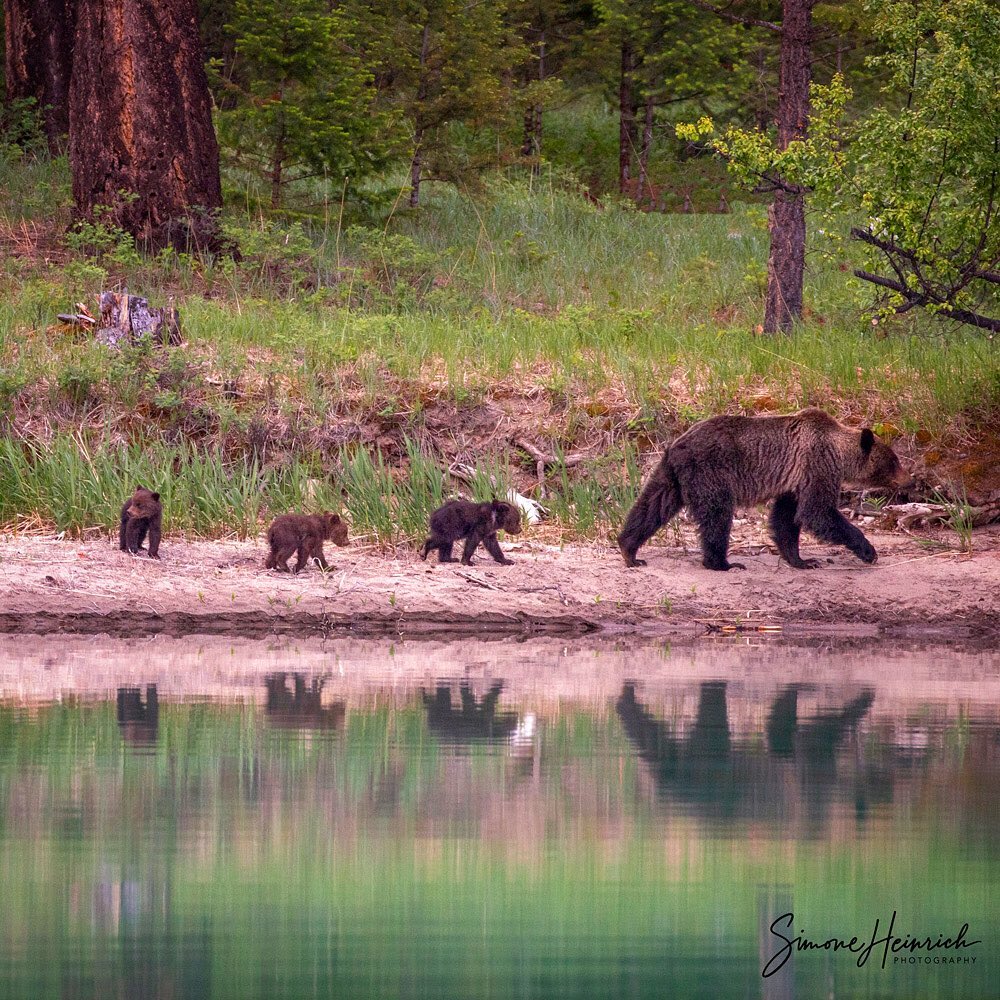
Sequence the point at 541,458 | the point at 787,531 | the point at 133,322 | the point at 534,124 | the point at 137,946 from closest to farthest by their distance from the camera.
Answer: the point at 137,946, the point at 787,531, the point at 541,458, the point at 133,322, the point at 534,124

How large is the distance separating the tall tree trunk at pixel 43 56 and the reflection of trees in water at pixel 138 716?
18675mm

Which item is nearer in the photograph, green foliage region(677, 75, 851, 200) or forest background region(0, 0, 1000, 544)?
green foliage region(677, 75, 851, 200)

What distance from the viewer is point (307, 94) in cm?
2202

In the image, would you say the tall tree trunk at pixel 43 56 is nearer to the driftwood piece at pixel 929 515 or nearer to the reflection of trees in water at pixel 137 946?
the driftwood piece at pixel 929 515

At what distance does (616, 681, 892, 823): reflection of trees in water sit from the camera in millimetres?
6566

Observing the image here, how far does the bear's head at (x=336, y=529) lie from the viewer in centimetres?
1355

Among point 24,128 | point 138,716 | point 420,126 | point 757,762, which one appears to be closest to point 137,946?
point 757,762

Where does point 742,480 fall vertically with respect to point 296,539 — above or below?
above

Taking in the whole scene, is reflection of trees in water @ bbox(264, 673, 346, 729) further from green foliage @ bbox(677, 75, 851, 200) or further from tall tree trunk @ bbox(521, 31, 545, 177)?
tall tree trunk @ bbox(521, 31, 545, 177)

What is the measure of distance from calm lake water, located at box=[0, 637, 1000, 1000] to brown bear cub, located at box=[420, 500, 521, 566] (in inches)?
127

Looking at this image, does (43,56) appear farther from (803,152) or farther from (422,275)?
(803,152)

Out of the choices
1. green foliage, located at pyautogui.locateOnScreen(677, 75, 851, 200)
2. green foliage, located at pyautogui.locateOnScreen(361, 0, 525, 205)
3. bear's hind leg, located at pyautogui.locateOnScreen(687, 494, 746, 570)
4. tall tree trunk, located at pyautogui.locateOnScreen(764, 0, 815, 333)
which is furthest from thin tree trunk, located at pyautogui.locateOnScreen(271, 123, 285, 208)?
bear's hind leg, located at pyautogui.locateOnScreen(687, 494, 746, 570)

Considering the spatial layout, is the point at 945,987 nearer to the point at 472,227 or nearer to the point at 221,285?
the point at 221,285

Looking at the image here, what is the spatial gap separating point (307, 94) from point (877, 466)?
11.2 m
